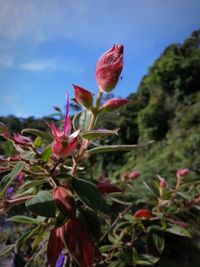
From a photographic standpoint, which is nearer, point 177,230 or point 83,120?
point 83,120

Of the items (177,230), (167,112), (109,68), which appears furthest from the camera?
(167,112)

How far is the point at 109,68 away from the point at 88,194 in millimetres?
139

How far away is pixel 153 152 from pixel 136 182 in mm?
1994

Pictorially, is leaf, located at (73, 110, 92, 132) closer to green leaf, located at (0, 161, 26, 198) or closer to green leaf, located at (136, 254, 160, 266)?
green leaf, located at (0, 161, 26, 198)

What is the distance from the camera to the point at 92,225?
45cm

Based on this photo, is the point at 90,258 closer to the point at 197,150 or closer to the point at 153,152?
the point at 197,150

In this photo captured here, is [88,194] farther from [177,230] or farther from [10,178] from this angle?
[177,230]

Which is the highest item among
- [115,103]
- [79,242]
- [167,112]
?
[167,112]

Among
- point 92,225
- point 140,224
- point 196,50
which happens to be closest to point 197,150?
point 140,224

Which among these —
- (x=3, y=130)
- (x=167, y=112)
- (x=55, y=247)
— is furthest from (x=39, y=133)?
(x=167, y=112)

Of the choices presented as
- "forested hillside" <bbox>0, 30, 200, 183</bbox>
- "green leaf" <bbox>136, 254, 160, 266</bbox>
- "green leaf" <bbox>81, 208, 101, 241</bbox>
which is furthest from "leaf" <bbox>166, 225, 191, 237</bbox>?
"forested hillside" <bbox>0, 30, 200, 183</bbox>

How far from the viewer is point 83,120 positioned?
1.52 feet

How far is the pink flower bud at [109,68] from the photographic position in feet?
1.19

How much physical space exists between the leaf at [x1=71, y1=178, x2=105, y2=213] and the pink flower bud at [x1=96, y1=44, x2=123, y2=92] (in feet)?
0.36
